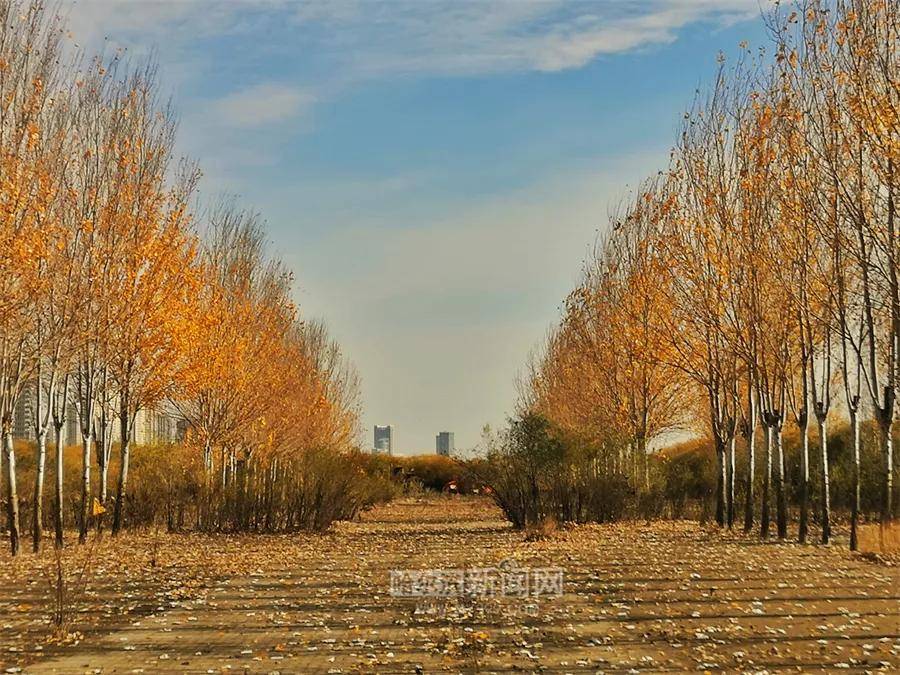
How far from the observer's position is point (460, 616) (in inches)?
384

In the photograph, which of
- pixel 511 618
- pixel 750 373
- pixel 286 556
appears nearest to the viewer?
pixel 511 618

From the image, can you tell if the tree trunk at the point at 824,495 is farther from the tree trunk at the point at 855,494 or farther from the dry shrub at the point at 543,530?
the dry shrub at the point at 543,530

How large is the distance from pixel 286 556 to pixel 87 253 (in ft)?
21.6

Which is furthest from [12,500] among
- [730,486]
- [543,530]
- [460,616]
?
[730,486]

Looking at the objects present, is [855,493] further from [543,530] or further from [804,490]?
[543,530]

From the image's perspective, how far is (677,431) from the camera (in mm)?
33062

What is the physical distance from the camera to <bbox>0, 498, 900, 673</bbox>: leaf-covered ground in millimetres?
7637

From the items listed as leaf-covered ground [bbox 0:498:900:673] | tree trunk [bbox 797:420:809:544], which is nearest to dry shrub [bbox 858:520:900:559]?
leaf-covered ground [bbox 0:498:900:673]

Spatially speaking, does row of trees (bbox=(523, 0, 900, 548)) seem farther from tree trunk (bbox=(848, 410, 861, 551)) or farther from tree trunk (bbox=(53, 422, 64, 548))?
tree trunk (bbox=(53, 422, 64, 548))

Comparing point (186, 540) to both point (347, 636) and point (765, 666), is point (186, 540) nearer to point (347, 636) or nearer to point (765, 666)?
point (347, 636)

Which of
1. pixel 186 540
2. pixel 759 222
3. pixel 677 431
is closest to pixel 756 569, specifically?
pixel 759 222

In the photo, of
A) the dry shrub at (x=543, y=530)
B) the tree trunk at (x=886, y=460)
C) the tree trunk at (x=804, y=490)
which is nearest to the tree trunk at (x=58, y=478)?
the dry shrub at (x=543, y=530)

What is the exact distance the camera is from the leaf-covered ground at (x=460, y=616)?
301 inches

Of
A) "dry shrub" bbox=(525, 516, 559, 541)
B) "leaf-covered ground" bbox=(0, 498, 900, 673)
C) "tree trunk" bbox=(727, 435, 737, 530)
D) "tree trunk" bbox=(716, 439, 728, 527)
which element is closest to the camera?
"leaf-covered ground" bbox=(0, 498, 900, 673)
